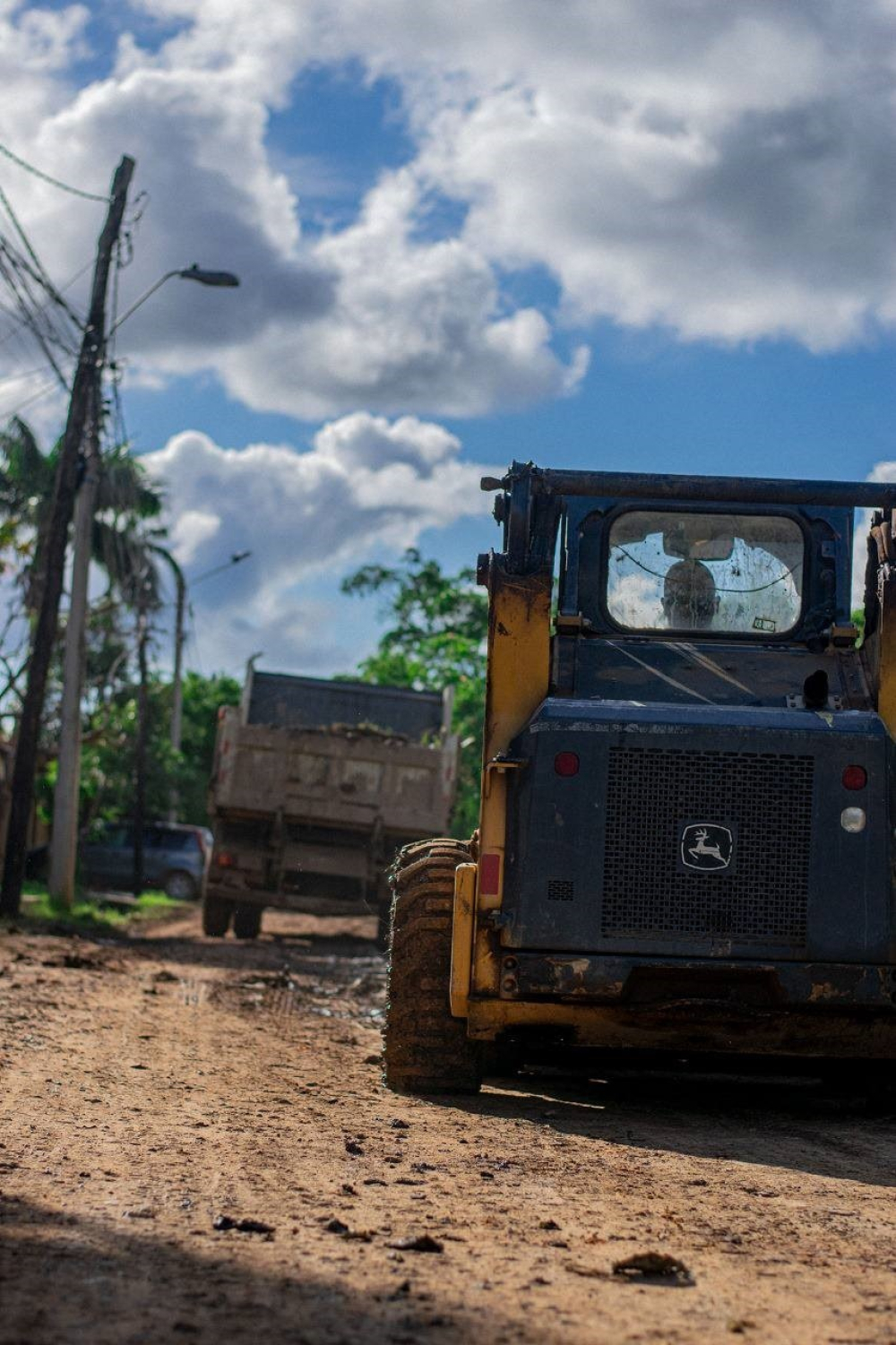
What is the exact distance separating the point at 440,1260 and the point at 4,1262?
1.14m

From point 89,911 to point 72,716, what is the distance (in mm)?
3006

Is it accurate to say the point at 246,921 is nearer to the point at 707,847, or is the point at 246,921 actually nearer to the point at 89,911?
the point at 89,911

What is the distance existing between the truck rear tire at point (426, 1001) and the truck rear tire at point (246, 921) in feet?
47.6

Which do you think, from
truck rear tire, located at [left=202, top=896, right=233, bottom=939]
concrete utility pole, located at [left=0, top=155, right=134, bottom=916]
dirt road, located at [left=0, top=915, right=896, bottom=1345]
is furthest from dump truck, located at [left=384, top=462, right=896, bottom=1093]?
concrete utility pole, located at [left=0, top=155, right=134, bottom=916]

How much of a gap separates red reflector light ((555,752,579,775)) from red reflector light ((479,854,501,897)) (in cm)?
48

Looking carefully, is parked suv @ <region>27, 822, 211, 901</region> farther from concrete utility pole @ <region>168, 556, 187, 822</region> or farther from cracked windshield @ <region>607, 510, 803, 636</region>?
cracked windshield @ <region>607, 510, 803, 636</region>

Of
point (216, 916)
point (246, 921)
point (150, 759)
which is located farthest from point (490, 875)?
point (150, 759)

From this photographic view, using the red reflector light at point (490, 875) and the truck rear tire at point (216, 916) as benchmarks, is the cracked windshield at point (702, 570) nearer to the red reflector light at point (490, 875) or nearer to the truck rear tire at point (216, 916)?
the red reflector light at point (490, 875)

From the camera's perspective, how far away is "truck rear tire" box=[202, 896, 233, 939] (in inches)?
864

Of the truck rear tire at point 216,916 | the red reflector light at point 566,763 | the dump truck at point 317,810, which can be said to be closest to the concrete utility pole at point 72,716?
the truck rear tire at point 216,916

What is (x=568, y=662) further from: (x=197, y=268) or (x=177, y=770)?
(x=177, y=770)

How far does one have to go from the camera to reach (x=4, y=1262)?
450 centimetres

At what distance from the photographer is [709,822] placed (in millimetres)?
7652

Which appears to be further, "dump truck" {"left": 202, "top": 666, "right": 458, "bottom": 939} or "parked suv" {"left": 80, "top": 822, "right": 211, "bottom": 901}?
"parked suv" {"left": 80, "top": 822, "right": 211, "bottom": 901}
